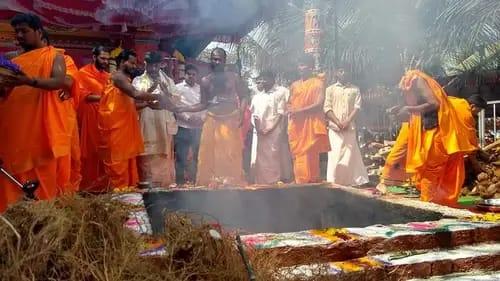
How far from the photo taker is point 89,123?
5738 millimetres

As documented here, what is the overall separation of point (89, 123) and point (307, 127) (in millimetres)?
2993

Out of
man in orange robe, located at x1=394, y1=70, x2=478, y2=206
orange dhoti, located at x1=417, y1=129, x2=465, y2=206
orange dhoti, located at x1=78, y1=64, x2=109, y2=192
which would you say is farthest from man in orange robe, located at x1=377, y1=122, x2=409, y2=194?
orange dhoti, located at x1=78, y1=64, x2=109, y2=192

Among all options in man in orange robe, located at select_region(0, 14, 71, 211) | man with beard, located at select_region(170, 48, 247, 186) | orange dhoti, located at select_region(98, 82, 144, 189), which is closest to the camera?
man in orange robe, located at select_region(0, 14, 71, 211)

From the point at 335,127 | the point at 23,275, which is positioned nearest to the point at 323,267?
the point at 23,275

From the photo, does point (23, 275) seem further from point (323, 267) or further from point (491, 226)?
point (491, 226)

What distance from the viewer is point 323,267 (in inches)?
92.8

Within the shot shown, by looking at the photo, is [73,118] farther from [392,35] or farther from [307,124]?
[392,35]

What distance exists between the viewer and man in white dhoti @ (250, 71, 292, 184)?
751 centimetres

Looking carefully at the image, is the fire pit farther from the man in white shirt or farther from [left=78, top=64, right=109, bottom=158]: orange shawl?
the man in white shirt

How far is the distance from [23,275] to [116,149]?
12.1ft

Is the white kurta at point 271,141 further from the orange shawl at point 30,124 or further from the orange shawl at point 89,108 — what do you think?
the orange shawl at point 30,124

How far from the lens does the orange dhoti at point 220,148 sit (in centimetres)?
650

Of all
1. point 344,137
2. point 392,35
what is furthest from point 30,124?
point 344,137

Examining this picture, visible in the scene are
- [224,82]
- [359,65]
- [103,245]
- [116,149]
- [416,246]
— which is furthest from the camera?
[359,65]
